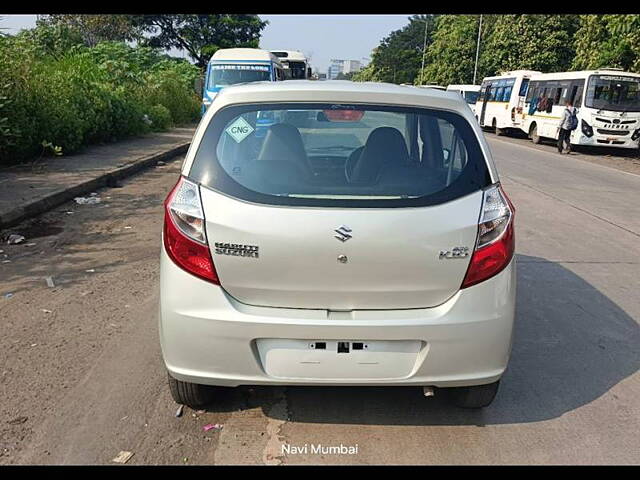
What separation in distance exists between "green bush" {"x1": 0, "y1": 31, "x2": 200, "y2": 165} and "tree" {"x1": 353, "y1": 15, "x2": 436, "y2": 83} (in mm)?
71624

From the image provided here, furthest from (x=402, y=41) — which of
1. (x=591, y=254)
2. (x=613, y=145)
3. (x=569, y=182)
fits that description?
(x=591, y=254)

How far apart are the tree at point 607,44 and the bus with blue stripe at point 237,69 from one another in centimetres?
1074

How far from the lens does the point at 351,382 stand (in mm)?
2754

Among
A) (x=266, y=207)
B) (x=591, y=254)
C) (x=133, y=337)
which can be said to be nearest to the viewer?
(x=266, y=207)

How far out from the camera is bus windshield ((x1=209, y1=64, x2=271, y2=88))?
18.4 metres

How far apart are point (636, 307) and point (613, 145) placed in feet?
57.6

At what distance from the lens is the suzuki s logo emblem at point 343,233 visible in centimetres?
263

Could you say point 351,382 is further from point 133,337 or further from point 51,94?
point 51,94

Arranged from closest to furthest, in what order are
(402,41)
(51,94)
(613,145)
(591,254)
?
(591,254), (51,94), (613,145), (402,41)

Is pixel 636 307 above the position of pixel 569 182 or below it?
above

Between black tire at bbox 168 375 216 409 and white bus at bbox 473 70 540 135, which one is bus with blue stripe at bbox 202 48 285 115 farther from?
black tire at bbox 168 375 216 409

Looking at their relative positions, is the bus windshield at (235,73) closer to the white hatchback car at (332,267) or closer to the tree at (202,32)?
the white hatchback car at (332,267)

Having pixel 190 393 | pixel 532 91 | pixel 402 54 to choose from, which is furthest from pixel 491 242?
pixel 402 54

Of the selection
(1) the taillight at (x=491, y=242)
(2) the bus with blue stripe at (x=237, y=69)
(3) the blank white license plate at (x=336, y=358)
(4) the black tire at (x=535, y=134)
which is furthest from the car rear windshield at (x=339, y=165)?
(4) the black tire at (x=535, y=134)
